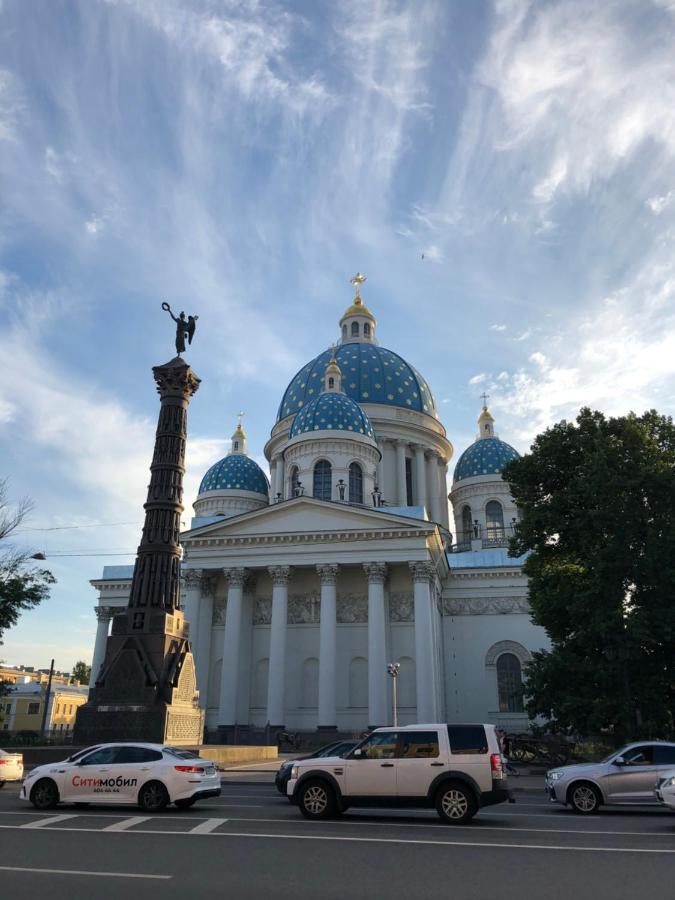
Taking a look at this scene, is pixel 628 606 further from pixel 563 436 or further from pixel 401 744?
pixel 401 744

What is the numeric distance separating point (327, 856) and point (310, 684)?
30.3 m

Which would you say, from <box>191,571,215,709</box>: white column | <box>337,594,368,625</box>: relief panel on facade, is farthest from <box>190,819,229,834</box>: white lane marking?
<box>191,571,215,709</box>: white column

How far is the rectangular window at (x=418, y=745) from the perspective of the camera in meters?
10.9

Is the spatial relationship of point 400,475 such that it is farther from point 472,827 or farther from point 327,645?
point 472,827

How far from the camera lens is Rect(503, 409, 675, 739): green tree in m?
21.0

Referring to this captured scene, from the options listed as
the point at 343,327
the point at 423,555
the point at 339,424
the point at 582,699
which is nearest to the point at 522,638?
the point at 423,555

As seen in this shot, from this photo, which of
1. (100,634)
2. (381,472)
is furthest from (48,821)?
(381,472)

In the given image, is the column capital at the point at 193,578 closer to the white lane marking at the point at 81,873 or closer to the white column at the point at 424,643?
the white column at the point at 424,643

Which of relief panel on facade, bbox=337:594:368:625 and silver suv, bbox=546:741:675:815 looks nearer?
silver suv, bbox=546:741:675:815

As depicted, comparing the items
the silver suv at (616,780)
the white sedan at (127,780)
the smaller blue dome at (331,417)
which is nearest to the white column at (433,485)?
Answer: the smaller blue dome at (331,417)

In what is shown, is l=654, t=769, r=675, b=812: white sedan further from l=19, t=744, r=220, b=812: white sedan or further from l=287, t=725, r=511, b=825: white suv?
l=19, t=744, r=220, b=812: white sedan

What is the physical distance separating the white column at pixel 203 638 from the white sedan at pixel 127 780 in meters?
25.3

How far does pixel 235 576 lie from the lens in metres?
37.7

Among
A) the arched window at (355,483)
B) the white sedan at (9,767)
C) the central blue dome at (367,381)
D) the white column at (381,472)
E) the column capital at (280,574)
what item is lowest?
the white sedan at (9,767)
